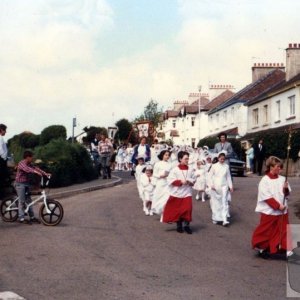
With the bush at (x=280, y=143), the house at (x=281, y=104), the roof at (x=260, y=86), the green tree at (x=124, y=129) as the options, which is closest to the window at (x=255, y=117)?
the house at (x=281, y=104)

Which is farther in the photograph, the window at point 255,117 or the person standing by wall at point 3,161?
the window at point 255,117

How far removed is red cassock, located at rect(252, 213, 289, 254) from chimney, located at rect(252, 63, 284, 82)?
50714mm

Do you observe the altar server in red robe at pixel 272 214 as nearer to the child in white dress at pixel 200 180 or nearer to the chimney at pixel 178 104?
the child in white dress at pixel 200 180

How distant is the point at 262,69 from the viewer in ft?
201

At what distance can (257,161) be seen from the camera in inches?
1446

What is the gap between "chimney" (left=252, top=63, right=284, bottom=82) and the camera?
60.5 m

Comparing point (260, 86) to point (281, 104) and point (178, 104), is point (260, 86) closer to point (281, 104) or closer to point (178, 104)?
point (281, 104)

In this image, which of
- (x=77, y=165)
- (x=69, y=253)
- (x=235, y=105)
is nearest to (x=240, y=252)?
(x=69, y=253)

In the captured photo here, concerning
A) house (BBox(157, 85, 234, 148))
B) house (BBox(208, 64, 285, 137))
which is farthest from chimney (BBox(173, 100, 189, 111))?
house (BBox(208, 64, 285, 137))

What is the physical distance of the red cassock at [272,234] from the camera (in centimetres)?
1082

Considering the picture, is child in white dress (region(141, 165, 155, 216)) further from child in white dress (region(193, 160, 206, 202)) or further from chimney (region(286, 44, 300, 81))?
chimney (region(286, 44, 300, 81))

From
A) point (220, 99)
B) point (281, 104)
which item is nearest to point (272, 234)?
point (281, 104)

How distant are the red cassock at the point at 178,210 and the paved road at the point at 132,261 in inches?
12.2

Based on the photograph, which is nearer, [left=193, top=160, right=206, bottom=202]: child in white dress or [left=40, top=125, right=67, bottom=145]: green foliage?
[left=193, top=160, right=206, bottom=202]: child in white dress
